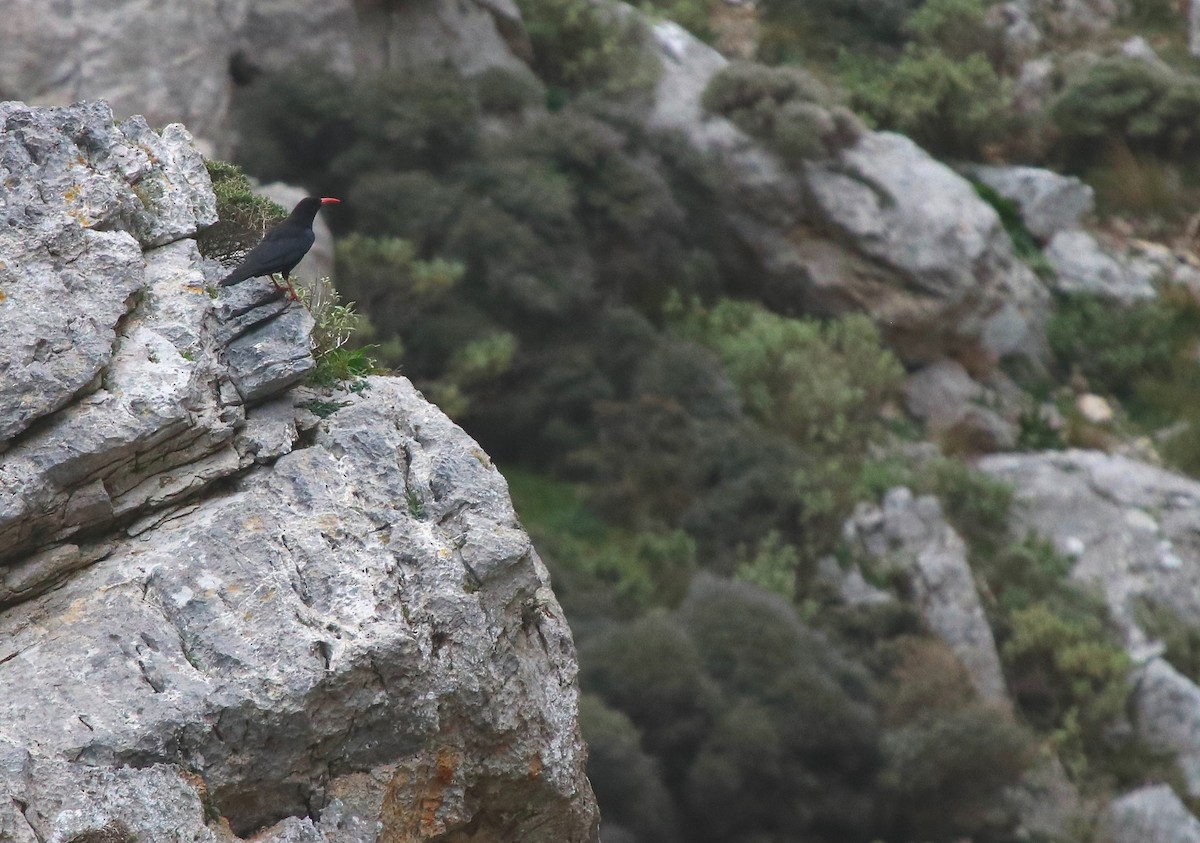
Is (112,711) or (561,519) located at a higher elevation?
(112,711)

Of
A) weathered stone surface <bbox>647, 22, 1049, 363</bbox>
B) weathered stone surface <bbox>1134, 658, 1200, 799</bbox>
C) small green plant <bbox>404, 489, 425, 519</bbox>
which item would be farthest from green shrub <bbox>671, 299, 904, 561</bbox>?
small green plant <bbox>404, 489, 425, 519</bbox>

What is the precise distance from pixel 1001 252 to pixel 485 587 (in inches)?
977

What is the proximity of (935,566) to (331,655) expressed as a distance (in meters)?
17.1

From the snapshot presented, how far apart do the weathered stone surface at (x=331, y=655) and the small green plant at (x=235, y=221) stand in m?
1.36

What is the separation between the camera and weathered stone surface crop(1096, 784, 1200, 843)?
1905 centimetres

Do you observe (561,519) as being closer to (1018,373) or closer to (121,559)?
(1018,373)

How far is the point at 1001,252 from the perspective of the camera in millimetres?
30078

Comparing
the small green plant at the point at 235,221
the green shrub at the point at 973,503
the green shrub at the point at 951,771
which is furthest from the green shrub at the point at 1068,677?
the small green plant at the point at 235,221

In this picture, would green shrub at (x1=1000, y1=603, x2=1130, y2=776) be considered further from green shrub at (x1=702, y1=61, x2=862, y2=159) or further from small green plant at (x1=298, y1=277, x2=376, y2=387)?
small green plant at (x1=298, y1=277, x2=376, y2=387)

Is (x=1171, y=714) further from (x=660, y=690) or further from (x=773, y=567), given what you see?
(x=660, y=690)

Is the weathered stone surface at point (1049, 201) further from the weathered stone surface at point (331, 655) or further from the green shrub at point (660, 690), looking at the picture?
the weathered stone surface at point (331, 655)

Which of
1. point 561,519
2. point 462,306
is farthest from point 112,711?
point 462,306

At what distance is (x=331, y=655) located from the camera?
6621 millimetres

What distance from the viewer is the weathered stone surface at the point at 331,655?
6.15 meters
